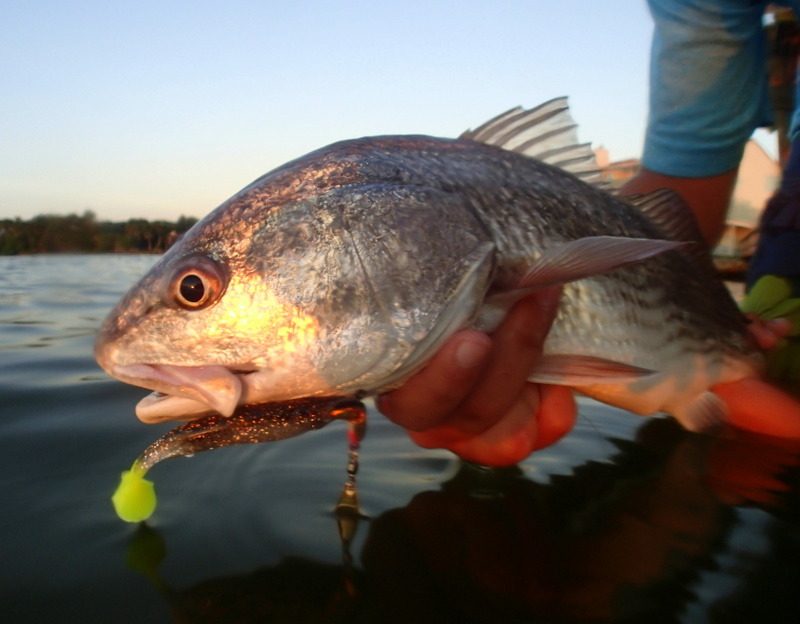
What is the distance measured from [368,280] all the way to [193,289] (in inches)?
18.1

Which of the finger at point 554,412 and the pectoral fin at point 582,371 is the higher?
the pectoral fin at point 582,371

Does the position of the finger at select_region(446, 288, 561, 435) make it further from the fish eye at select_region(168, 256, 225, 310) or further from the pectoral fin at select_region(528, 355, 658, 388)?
the fish eye at select_region(168, 256, 225, 310)

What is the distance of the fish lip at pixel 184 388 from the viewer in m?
1.54

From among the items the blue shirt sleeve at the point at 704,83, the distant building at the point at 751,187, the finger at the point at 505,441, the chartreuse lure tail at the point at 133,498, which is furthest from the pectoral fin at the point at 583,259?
the distant building at the point at 751,187

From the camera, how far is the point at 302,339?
5.26ft

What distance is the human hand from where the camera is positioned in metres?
1.75

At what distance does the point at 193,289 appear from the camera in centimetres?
161

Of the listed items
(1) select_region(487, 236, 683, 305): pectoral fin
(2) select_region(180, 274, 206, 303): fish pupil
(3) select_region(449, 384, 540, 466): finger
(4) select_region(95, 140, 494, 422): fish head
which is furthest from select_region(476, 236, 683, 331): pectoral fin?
(2) select_region(180, 274, 206, 303): fish pupil

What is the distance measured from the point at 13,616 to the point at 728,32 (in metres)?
4.57

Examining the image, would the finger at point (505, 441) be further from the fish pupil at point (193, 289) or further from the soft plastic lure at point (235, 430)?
the fish pupil at point (193, 289)

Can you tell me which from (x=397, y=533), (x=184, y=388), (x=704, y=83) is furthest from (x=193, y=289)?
(x=704, y=83)

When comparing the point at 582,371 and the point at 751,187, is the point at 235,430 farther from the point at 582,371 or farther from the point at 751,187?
the point at 751,187

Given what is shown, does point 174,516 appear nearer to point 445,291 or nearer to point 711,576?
point 445,291

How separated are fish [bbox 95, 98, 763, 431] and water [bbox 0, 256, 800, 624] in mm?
400
